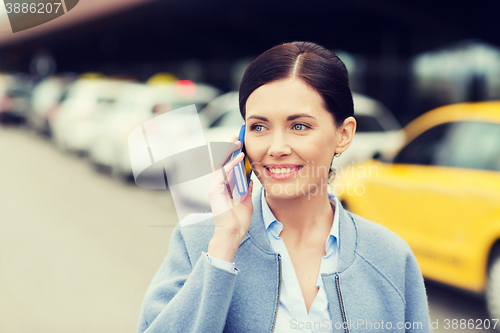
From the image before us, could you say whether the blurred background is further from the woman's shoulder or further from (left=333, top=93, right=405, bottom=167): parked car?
the woman's shoulder

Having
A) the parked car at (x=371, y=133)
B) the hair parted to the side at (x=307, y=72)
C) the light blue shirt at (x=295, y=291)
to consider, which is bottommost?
the parked car at (x=371, y=133)

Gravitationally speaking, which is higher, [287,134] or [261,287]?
[287,134]

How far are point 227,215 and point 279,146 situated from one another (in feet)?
0.88

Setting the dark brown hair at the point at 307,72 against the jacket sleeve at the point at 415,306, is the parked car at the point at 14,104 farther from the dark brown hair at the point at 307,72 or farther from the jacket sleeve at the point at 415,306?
the jacket sleeve at the point at 415,306

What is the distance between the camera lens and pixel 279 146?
5.32ft

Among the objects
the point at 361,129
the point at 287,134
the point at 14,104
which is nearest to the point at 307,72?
the point at 287,134

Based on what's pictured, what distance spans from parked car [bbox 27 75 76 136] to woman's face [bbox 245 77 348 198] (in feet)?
52.9

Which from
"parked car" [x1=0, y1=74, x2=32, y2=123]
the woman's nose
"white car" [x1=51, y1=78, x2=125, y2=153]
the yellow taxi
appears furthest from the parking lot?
"parked car" [x1=0, y1=74, x2=32, y2=123]

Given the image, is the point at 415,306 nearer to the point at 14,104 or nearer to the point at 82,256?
the point at 82,256

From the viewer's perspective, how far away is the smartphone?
1612 mm

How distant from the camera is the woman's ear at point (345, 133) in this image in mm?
1815

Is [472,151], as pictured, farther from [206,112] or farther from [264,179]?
[206,112]

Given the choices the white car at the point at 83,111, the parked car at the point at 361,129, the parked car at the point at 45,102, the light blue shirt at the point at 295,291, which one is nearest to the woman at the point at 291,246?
the light blue shirt at the point at 295,291

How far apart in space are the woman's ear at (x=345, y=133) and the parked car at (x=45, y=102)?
1609 centimetres
